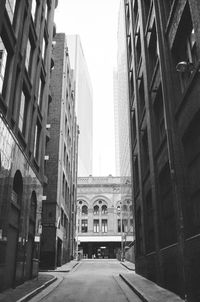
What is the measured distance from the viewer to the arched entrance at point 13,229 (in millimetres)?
13758

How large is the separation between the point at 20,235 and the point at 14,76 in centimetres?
771

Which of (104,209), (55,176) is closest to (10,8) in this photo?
(55,176)

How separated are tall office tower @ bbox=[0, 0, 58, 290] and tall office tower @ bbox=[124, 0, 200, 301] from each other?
262 inches

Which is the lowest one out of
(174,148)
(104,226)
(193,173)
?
(193,173)

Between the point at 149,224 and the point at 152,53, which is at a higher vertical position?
the point at 152,53

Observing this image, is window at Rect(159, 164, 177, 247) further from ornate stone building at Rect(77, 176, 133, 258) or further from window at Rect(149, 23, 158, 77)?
ornate stone building at Rect(77, 176, 133, 258)

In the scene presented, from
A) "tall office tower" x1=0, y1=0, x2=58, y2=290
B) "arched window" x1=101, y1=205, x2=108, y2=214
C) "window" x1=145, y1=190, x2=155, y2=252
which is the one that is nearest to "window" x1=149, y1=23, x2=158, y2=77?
"tall office tower" x1=0, y1=0, x2=58, y2=290

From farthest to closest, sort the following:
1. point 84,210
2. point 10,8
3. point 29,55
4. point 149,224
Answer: point 84,210 → point 29,55 → point 149,224 → point 10,8

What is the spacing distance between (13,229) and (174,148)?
8.31m

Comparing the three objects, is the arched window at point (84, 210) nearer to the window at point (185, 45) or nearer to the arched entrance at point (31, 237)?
Answer: the arched entrance at point (31, 237)

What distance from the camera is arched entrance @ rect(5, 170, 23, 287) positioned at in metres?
13.8

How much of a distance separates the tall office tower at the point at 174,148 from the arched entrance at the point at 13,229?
21.9 ft

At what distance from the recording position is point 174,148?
11883mm

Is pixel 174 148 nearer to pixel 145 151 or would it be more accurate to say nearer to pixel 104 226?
pixel 145 151
